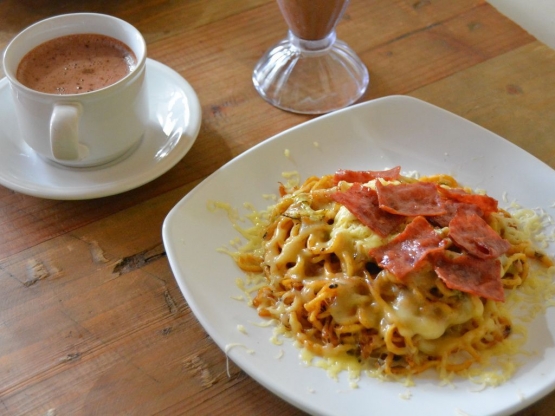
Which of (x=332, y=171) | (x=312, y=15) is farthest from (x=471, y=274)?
(x=312, y=15)

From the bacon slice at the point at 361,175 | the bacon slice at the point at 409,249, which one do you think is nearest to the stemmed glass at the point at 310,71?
the bacon slice at the point at 361,175

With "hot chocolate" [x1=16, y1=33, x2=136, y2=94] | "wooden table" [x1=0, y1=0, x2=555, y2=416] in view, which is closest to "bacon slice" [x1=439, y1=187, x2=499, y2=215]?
"wooden table" [x1=0, y1=0, x2=555, y2=416]

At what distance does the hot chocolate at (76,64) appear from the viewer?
4.49 feet

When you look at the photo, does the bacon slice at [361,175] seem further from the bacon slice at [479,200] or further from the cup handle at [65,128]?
the cup handle at [65,128]

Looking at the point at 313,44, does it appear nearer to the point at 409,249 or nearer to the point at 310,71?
the point at 310,71

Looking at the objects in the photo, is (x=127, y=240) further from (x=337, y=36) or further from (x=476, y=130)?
(x=337, y=36)

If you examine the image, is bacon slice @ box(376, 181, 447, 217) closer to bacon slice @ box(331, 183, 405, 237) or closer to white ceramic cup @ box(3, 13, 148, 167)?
bacon slice @ box(331, 183, 405, 237)

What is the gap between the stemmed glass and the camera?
65.8 inches

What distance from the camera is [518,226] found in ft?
4.29

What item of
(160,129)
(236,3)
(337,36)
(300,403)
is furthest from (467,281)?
(236,3)

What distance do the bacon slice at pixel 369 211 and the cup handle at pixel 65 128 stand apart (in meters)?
0.54

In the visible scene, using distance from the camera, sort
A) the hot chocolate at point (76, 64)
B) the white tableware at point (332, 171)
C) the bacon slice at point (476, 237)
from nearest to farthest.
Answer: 1. the white tableware at point (332, 171)
2. the bacon slice at point (476, 237)
3. the hot chocolate at point (76, 64)

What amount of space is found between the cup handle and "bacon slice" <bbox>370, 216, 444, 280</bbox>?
639 mm

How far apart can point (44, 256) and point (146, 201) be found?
0.25 meters
